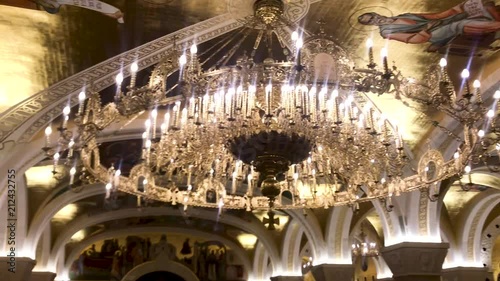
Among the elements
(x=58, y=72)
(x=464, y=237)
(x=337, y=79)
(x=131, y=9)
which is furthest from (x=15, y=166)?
(x=464, y=237)

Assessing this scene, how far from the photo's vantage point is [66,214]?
13688 mm

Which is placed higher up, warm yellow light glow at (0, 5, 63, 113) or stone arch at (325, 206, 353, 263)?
warm yellow light glow at (0, 5, 63, 113)

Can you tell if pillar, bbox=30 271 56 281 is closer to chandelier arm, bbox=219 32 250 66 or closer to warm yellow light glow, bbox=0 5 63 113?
warm yellow light glow, bbox=0 5 63 113

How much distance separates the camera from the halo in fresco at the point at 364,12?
18.6 ft

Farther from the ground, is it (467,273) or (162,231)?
(162,231)

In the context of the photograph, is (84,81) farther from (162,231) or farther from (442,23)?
(162,231)

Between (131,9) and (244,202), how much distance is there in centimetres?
304

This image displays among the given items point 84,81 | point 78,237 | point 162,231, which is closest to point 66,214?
point 78,237

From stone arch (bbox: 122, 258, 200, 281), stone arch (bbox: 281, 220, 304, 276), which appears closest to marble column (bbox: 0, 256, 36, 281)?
stone arch (bbox: 281, 220, 304, 276)

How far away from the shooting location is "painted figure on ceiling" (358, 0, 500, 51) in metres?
5.70

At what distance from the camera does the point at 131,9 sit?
18.2ft

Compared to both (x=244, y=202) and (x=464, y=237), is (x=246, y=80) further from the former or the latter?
(x=464, y=237)

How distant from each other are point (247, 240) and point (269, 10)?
13.3m

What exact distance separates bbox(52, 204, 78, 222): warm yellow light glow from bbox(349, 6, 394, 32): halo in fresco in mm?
9512
